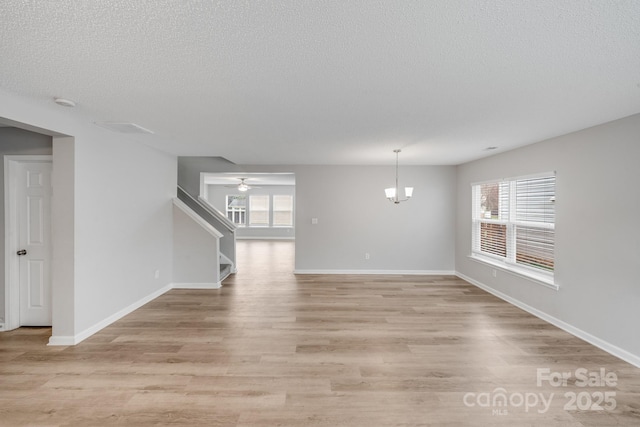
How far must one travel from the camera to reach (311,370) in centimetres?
254

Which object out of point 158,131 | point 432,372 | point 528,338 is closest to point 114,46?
point 158,131

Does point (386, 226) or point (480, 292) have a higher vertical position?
point (386, 226)

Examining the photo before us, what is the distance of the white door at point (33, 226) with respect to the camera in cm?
327

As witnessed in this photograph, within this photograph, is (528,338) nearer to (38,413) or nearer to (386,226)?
(386,226)

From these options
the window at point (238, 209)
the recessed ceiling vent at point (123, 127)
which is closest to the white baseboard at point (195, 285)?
the recessed ceiling vent at point (123, 127)

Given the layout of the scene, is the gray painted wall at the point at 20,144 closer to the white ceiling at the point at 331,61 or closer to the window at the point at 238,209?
the white ceiling at the point at 331,61

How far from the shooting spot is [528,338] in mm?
3170

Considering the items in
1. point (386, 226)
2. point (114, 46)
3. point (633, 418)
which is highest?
point (114, 46)

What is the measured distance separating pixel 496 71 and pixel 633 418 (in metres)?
2.64

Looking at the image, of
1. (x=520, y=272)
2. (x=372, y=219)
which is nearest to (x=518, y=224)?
(x=520, y=272)

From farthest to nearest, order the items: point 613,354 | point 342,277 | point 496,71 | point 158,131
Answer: point 342,277 → point 158,131 → point 613,354 → point 496,71

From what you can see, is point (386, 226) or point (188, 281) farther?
point (386, 226)

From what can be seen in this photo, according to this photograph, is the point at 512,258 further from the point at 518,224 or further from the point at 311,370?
the point at 311,370

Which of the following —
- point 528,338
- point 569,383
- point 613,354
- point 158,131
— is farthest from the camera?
point 158,131
